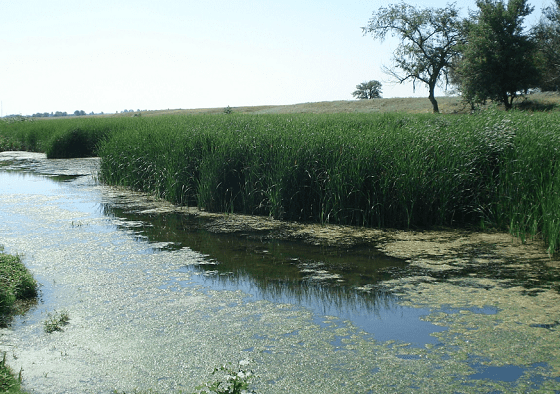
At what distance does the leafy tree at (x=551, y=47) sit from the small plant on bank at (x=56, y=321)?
3464 cm

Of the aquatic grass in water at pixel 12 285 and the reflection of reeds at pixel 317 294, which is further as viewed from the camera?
the reflection of reeds at pixel 317 294

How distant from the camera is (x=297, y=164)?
7605mm

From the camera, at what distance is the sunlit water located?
2.96 metres

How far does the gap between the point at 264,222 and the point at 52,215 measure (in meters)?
3.57

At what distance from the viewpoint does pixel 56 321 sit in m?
3.72

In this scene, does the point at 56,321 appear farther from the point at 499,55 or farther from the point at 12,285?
the point at 499,55

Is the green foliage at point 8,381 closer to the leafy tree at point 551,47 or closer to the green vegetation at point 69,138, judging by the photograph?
the green vegetation at point 69,138

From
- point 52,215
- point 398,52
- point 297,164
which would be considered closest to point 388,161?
point 297,164

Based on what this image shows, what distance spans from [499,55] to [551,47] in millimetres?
10124

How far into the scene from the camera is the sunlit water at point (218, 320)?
2.96 meters

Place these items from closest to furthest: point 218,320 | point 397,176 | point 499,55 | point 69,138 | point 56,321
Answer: point 56,321
point 218,320
point 397,176
point 69,138
point 499,55

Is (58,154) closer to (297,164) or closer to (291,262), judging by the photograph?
(297,164)

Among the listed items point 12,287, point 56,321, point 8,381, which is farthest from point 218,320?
point 12,287

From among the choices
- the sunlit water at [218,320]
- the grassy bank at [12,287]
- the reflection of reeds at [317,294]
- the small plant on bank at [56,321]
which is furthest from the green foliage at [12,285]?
the reflection of reeds at [317,294]
